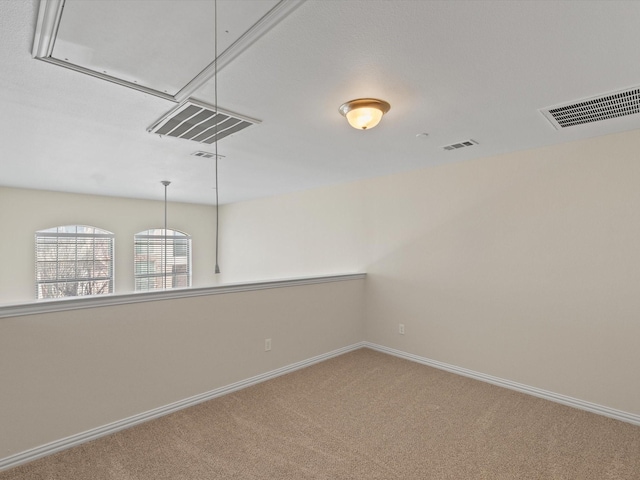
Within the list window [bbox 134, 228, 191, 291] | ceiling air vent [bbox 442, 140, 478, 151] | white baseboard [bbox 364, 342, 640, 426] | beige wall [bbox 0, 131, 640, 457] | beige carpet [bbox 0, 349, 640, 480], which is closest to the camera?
beige carpet [bbox 0, 349, 640, 480]

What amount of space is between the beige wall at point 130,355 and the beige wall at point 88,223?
9.66 ft

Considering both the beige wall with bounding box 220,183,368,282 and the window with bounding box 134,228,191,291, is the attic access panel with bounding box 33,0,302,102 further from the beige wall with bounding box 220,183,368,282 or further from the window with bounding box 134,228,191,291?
the window with bounding box 134,228,191,291

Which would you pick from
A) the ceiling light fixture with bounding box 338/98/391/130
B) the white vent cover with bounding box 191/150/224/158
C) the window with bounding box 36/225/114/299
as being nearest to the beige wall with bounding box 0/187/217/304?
the window with bounding box 36/225/114/299

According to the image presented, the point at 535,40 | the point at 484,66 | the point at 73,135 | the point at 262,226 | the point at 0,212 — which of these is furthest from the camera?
the point at 262,226

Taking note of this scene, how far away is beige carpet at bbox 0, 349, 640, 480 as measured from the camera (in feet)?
7.06

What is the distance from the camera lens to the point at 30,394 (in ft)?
7.34

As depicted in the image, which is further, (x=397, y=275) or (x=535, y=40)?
(x=397, y=275)

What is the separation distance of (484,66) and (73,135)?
320cm

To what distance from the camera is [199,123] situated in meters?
2.69

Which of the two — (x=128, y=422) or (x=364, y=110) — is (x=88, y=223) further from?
(x=364, y=110)

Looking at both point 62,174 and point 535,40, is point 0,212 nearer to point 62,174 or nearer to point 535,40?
point 62,174

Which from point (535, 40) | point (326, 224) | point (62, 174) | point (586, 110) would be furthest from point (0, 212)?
point (586, 110)

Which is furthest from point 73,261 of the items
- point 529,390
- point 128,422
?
point 529,390

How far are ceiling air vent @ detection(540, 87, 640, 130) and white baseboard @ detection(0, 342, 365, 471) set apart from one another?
3.31 m
